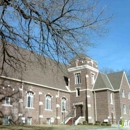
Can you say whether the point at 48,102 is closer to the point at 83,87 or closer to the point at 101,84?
the point at 83,87

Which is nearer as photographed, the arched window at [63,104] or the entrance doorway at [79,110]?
the arched window at [63,104]

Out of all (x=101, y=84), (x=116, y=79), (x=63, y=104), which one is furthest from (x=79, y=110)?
(x=116, y=79)

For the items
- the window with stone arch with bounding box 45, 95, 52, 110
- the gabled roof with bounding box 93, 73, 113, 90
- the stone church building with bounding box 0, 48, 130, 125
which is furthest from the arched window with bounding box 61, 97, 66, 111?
the gabled roof with bounding box 93, 73, 113, 90

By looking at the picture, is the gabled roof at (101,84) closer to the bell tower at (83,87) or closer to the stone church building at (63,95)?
the stone church building at (63,95)

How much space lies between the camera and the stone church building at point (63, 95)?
2898cm

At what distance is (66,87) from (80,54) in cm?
2771

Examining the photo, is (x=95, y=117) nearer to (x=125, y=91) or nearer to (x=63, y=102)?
(x=63, y=102)

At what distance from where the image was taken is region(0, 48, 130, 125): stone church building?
28984 millimetres

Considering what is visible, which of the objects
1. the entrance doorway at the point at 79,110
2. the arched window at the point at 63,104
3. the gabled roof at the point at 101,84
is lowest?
the entrance doorway at the point at 79,110

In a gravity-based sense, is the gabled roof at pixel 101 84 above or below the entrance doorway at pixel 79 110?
above

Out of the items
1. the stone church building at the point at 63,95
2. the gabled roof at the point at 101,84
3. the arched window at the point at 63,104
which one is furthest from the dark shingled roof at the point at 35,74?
the gabled roof at the point at 101,84

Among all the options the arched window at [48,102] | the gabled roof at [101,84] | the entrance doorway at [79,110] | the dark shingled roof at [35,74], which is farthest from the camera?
the gabled roof at [101,84]

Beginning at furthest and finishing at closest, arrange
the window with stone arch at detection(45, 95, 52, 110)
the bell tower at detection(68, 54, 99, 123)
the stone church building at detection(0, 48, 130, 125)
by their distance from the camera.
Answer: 1. the bell tower at detection(68, 54, 99, 123)
2. the window with stone arch at detection(45, 95, 52, 110)
3. the stone church building at detection(0, 48, 130, 125)

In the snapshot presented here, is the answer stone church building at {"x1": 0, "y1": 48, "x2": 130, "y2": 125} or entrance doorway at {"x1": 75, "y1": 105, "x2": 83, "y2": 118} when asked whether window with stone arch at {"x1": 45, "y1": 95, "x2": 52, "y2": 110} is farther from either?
entrance doorway at {"x1": 75, "y1": 105, "x2": 83, "y2": 118}
